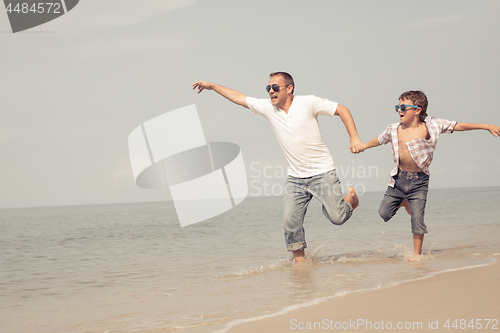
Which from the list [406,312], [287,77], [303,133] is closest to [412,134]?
[303,133]

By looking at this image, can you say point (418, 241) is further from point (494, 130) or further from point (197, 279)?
point (197, 279)

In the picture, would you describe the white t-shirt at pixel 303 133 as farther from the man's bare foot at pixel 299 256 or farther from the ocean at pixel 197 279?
the ocean at pixel 197 279

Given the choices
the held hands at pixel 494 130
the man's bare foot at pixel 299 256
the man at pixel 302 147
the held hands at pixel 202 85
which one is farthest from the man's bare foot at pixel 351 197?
the held hands at pixel 202 85

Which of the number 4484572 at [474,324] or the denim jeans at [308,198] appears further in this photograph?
the denim jeans at [308,198]

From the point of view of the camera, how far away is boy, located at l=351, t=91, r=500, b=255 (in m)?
5.05

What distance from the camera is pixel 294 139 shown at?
4.91 m

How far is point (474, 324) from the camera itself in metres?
2.45

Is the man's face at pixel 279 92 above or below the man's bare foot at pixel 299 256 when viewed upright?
above

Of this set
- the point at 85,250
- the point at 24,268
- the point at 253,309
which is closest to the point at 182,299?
the point at 253,309

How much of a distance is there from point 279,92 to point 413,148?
1700mm

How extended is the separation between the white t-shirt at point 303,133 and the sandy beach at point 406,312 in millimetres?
1817

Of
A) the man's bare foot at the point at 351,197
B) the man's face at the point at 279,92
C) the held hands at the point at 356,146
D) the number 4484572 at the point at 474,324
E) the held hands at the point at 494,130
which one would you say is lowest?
the number 4484572 at the point at 474,324

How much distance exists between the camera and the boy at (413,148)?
5.05m

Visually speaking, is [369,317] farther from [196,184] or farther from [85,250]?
[196,184]
